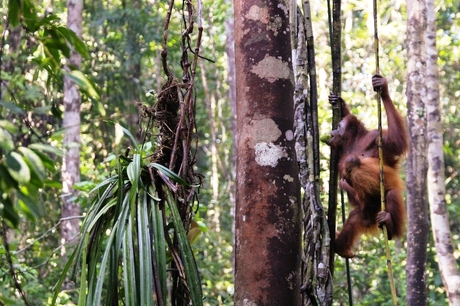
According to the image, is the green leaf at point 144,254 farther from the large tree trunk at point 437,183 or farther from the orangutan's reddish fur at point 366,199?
A: the large tree trunk at point 437,183

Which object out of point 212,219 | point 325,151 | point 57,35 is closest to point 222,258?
point 212,219

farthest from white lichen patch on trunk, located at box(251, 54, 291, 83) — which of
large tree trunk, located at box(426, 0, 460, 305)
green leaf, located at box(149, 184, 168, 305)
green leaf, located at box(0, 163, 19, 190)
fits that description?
large tree trunk, located at box(426, 0, 460, 305)

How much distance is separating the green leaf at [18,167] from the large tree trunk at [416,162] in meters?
4.72

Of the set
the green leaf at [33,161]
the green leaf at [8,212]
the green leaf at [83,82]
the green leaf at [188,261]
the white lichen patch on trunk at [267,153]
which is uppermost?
the green leaf at [83,82]

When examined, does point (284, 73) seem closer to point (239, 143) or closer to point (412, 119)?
point (239, 143)

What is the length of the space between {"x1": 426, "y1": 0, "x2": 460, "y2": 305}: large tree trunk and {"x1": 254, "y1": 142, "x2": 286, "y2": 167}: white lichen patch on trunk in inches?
171

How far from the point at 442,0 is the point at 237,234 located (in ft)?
32.7

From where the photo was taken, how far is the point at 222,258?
9547mm

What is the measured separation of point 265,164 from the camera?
1893 mm

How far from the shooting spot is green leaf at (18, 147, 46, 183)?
1.04 meters

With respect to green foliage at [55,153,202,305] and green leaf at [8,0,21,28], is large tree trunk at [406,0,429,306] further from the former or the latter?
green leaf at [8,0,21,28]

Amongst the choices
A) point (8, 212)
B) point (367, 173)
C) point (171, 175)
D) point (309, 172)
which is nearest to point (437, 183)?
point (367, 173)

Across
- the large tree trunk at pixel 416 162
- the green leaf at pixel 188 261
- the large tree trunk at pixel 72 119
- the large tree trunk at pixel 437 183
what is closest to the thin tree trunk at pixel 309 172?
the green leaf at pixel 188 261

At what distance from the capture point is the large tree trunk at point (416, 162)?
17.2 feet
